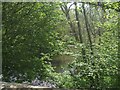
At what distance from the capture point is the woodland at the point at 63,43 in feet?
10.0

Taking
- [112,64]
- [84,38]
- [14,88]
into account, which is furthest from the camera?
[84,38]

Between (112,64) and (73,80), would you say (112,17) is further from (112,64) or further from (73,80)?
(73,80)

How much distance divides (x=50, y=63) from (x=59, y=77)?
24 centimetres

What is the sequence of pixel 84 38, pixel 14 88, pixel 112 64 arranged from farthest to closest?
pixel 84 38 → pixel 112 64 → pixel 14 88

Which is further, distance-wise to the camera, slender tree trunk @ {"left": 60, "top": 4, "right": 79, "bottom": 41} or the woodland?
slender tree trunk @ {"left": 60, "top": 4, "right": 79, "bottom": 41}

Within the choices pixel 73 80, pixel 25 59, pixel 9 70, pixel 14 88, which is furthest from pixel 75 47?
pixel 14 88

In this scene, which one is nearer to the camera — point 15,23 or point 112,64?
point 112,64

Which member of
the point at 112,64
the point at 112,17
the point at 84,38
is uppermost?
the point at 112,17

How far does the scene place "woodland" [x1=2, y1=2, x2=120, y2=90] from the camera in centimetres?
305

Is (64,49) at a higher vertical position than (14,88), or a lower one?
higher

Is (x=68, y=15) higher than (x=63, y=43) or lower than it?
higher

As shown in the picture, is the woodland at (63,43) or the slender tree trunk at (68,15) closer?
the woodland at (63,43)

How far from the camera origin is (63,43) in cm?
333

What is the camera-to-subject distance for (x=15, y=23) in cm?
330
